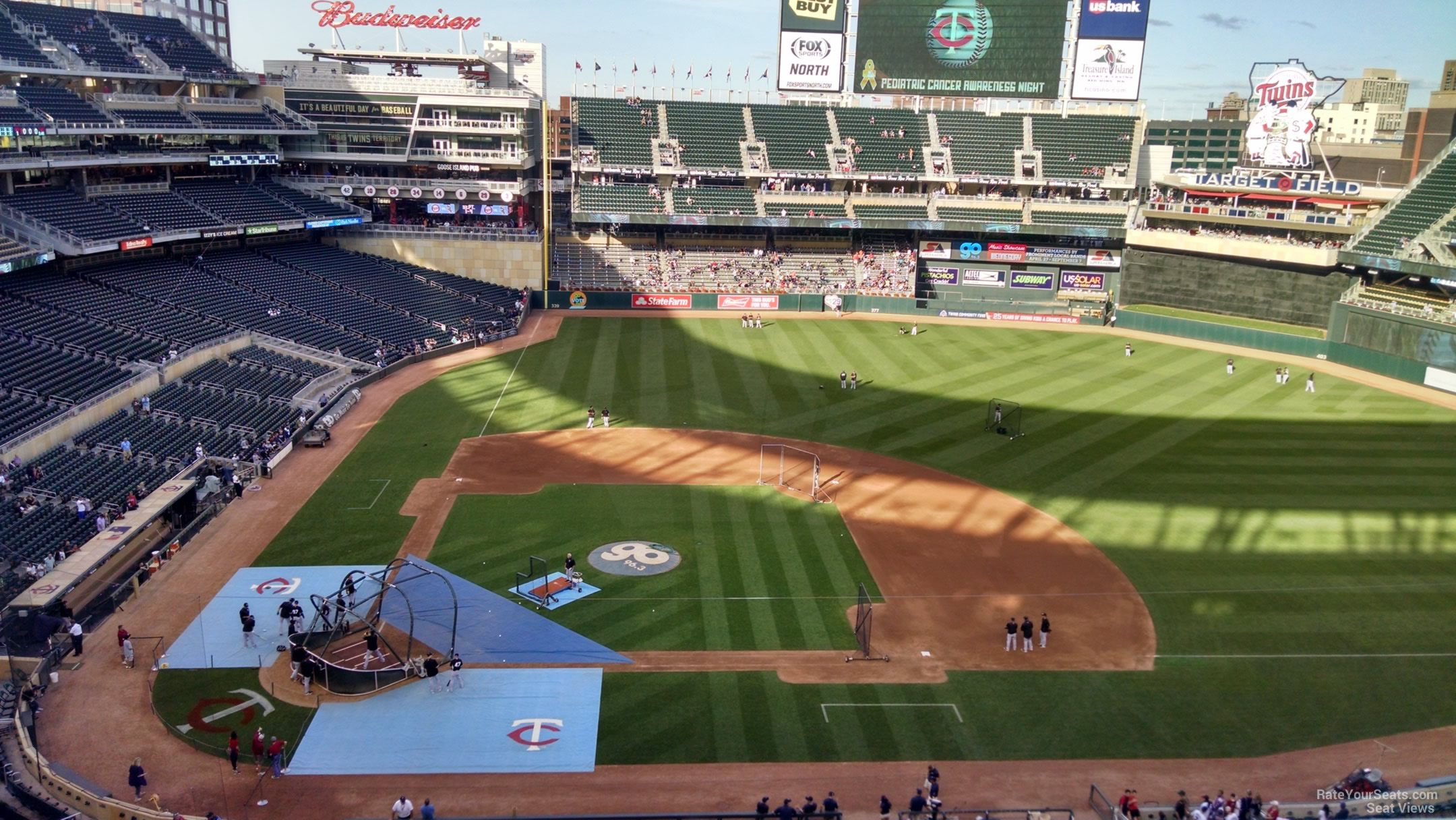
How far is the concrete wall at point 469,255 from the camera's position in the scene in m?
72.4

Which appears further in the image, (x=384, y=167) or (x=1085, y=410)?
(x=384, y=167)

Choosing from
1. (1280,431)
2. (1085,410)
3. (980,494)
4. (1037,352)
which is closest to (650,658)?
(980,494)

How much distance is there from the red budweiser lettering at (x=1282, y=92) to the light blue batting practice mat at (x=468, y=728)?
208 feet

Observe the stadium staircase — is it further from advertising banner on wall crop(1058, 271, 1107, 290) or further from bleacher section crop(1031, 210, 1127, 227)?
advertising banner on wall crop(1058, 271, 1107, 290)

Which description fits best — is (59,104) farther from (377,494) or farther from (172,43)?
(377,494)

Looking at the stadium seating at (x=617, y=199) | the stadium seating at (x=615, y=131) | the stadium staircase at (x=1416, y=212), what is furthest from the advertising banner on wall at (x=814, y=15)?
the stadium staircase at (x=1416, y=212)

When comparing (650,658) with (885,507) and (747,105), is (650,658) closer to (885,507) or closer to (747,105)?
(885,507)

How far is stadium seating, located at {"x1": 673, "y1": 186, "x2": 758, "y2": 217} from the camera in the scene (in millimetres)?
77125

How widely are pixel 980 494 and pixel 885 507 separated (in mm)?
4107

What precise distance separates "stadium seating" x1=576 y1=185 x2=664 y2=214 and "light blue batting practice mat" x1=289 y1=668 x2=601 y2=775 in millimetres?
55067

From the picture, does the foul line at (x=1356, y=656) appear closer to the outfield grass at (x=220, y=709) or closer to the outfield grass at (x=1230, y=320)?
the outfield grass at (x=220, y=709)

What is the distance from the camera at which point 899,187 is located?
81.2 meters

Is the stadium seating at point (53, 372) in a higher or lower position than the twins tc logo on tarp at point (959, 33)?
lower

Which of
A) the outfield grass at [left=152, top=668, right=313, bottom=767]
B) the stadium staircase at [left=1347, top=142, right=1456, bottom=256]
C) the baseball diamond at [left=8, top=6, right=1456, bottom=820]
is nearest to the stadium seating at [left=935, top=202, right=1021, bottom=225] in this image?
the baseball diamond at [left=8, top=6, right=1456, bottom=820]
